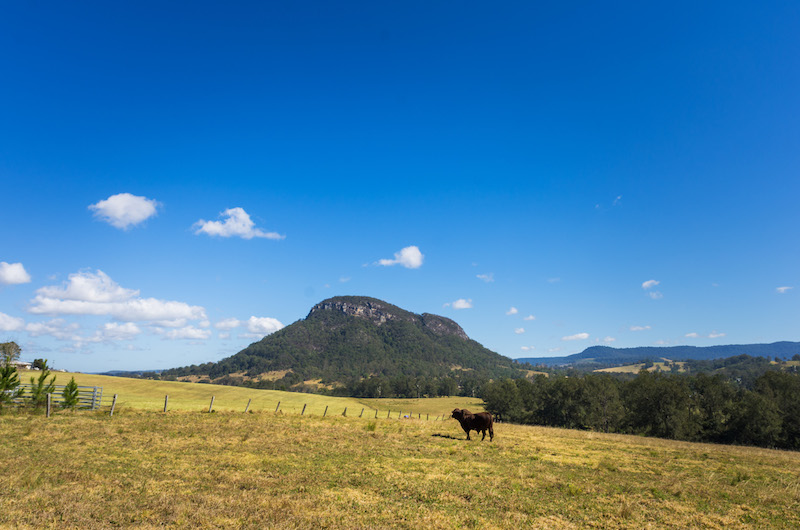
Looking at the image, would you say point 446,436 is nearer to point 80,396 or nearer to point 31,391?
point 80,396

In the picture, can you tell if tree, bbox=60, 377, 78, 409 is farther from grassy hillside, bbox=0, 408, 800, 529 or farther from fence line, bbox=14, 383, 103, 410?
grassy hillside, bbox=0, 408, 800, 529

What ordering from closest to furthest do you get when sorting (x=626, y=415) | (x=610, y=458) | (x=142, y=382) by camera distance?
(x=610, y=458) < (x=626, y=415) < (x=142, y=382)

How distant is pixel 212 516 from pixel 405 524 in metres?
5.74

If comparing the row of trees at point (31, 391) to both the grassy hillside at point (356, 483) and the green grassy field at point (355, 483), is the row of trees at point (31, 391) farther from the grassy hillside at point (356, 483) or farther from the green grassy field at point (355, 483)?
the green grassy field at point (355, 483)

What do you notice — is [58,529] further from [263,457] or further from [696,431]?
[696,431]

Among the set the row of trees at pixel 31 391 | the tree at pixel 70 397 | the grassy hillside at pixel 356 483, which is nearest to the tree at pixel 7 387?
the row of trees at pixel 31 391

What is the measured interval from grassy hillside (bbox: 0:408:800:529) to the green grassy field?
65mm

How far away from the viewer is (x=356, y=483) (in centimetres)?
1544

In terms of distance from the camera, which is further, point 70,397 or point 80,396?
point 80,396

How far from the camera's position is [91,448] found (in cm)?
2047

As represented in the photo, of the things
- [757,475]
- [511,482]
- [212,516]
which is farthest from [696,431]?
[212,516]

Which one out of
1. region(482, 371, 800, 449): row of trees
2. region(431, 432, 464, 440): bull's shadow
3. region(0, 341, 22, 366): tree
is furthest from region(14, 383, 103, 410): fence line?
region(0, 341, 22, 366): tree

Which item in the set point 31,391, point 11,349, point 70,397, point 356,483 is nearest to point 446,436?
point 356,483

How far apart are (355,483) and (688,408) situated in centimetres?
8715
